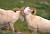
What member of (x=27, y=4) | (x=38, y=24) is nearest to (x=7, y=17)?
(x=38, y=24)

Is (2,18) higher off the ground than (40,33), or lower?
higher

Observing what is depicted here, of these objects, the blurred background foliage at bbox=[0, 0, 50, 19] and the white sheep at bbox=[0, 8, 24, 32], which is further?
the blurred background foliage at bbox=[0, 0, 50, 19]

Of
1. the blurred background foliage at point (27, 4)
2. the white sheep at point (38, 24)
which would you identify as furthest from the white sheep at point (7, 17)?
the blurred background foliage at point (27, 4)

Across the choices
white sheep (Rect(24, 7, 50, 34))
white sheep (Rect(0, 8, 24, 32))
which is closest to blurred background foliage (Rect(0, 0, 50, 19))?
white sheep (Rect(0, 8, 24, 32))

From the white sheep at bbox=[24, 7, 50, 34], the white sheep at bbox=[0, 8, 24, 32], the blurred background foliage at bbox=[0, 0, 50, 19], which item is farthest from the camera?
the blurred background foliage at bbox=[0, 0, 50, 19]

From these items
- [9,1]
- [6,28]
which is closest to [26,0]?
[9,1]

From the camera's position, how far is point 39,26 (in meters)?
12.2

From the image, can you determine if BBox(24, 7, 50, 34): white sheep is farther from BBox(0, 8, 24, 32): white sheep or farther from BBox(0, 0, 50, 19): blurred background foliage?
BBox(0, 0, 50, 19): blurred background foliage

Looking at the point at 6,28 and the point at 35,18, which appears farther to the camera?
the point at 6,28

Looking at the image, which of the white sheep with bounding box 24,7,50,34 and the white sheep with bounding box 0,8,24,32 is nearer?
the white sheep with bounding box 24,7,50,34

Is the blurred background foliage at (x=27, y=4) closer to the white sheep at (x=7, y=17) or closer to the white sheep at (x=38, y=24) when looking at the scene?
the white sheep at (x=7, y=17)

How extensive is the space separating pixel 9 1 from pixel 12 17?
20.4 m

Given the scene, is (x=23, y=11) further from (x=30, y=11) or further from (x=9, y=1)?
(x=9, y=1)

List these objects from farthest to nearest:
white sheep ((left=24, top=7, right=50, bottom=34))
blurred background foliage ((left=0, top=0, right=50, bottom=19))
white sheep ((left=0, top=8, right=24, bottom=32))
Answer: blurred background foliage ((left=0, top=0, right=50, bottom=19)) → white sheep ((left=0, top=8, right=24, bottom=32)) → white sheep ((left=24, top=7, right=50, bottom=34))
